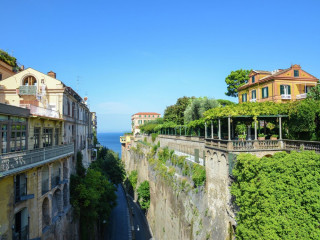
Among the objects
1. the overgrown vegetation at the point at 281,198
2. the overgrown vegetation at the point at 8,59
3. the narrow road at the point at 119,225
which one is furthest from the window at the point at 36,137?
the narrow road at the point at 119,225

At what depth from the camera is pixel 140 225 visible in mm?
34844

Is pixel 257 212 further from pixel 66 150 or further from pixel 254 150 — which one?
pixel 66 150

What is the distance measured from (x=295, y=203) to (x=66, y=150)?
1682cm

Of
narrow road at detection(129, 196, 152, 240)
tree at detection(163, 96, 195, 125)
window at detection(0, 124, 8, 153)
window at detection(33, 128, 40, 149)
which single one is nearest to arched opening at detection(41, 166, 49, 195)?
window at detection(33, 128, 40, 149)

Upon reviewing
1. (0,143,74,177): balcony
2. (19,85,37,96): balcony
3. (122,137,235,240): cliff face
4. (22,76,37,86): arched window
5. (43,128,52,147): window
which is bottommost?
(122,137,235,240): cliff face

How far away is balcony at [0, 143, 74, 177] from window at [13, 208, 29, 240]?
2.82 m

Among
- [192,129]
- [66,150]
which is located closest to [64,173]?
[66,150]

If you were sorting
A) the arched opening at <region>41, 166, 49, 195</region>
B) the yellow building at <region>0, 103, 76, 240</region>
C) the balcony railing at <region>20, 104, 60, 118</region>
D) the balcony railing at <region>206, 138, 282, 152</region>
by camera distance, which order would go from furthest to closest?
the arched opening at <region>41, 166, 49, 195</region>
the balcony railing at <region>206, 138, 282, 152</region>
the balcony railing at <region>20, 104, 60, 118</region>
the yellow building at <region>0, 103, 76, 240</region>

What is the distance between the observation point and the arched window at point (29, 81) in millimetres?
19953

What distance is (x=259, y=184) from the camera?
12.2m

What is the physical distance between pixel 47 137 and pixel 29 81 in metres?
5.51

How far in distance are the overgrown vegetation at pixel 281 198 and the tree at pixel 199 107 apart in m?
24.6

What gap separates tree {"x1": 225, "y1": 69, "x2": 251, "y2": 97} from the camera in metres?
46.0

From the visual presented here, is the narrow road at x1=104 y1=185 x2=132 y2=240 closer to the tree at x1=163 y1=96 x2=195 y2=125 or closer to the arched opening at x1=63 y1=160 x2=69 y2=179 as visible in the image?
the arched opening at x1=63 y1=160 x2=69 y2=179
